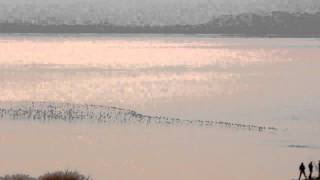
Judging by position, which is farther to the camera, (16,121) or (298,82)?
(298,82)

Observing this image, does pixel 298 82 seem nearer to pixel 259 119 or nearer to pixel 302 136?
pixel 259 119

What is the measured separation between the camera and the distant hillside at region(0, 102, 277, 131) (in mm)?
71062

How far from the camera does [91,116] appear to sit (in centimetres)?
7381

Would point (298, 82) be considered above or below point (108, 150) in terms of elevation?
above

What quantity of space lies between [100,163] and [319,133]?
21415 millimetres

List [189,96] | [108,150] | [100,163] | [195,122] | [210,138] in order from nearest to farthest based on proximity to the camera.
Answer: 1. [100,163]
2. [108,150]
3. [210,138]
4. [195,122]
5. [189,96]

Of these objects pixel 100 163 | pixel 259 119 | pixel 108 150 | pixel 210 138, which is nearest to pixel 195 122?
pixel 259 119

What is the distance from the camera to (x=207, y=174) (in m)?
48.2

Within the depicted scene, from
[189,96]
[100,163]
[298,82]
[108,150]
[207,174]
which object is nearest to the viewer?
[207,174]

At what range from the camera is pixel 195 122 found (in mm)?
74125

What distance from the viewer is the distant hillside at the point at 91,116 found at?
71.1 m

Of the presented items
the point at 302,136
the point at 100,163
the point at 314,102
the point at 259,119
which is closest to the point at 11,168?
the point at 100,163

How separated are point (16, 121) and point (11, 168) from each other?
21.8 metres

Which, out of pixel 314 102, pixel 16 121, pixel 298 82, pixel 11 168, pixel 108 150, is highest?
pixel 298 82
